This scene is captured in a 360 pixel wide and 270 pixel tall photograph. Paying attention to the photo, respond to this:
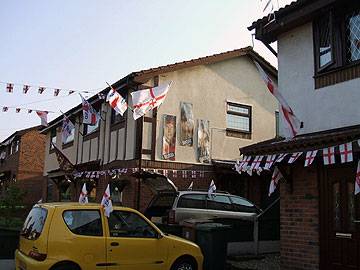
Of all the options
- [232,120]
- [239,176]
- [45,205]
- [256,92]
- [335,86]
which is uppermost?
[256,92]

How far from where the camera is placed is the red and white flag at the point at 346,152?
7331 millimetres

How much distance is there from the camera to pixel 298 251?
9.05 m

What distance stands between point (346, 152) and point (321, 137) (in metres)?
0.67

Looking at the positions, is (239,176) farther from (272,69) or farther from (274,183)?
(274,183)

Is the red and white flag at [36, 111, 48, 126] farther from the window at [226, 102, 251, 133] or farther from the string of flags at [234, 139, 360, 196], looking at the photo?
the string of flags at [234, 139, 360, 196]

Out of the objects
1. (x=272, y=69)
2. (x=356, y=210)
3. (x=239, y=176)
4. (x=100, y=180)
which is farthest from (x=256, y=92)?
(x=356, y=210)

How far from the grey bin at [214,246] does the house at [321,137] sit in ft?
4.13

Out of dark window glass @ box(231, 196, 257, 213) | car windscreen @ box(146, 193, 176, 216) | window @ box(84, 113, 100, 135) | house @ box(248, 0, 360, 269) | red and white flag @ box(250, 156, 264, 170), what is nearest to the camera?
house @ box(248, 0, 360, 269)

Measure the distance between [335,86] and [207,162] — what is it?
30.4 feet

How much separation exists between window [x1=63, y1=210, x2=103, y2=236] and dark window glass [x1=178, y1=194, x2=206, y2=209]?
16.6ft

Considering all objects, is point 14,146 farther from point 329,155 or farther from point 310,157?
point 329,155

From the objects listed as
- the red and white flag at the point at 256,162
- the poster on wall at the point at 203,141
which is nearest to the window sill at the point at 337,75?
the red and white flag at the point at 256,162

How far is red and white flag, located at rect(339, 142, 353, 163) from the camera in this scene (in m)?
7.33

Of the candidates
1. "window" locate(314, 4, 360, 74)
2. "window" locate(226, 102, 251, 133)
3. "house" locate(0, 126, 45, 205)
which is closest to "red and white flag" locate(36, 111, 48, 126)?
"window" locate(226, 102, 251, 133)
